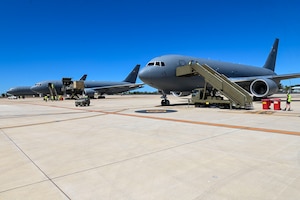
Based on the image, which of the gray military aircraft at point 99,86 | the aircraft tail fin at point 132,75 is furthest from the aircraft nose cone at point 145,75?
the aircraft tail fin at point 132,75

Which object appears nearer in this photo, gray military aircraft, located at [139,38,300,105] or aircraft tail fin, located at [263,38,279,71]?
gray military aircraft, located at [139,38,300,105]

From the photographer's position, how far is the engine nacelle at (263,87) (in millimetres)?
18930

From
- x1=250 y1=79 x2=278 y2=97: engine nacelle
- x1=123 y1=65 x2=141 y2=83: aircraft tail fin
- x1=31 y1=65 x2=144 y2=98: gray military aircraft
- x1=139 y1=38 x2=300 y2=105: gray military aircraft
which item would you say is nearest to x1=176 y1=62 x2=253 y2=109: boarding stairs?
x1=139 y1=38 x2=300 y2=105: gray military aircraft

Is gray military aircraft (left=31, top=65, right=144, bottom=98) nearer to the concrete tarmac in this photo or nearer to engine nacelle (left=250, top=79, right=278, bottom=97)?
engine nacelle (left=250, top=79, right=278, bottom=97)

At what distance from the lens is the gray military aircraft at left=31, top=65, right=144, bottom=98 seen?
4388 centimetres

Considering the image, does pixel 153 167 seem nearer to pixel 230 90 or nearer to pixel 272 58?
pixel 230 90

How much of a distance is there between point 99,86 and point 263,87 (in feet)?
123

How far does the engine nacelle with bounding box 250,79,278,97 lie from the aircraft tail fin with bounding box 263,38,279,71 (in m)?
13.5

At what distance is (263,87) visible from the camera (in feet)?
71.8

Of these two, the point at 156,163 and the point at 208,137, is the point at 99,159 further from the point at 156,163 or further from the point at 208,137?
the point at 208,137

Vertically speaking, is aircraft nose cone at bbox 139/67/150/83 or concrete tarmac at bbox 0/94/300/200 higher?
aircraft nose cone at bbox 139/67/150/83

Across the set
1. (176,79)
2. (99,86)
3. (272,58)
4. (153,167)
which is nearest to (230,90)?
(176,79)

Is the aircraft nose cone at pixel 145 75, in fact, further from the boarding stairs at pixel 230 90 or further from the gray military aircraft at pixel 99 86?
the gray military aircraft at pixel 99 86

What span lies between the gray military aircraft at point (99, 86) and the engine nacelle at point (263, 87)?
29.6 m
